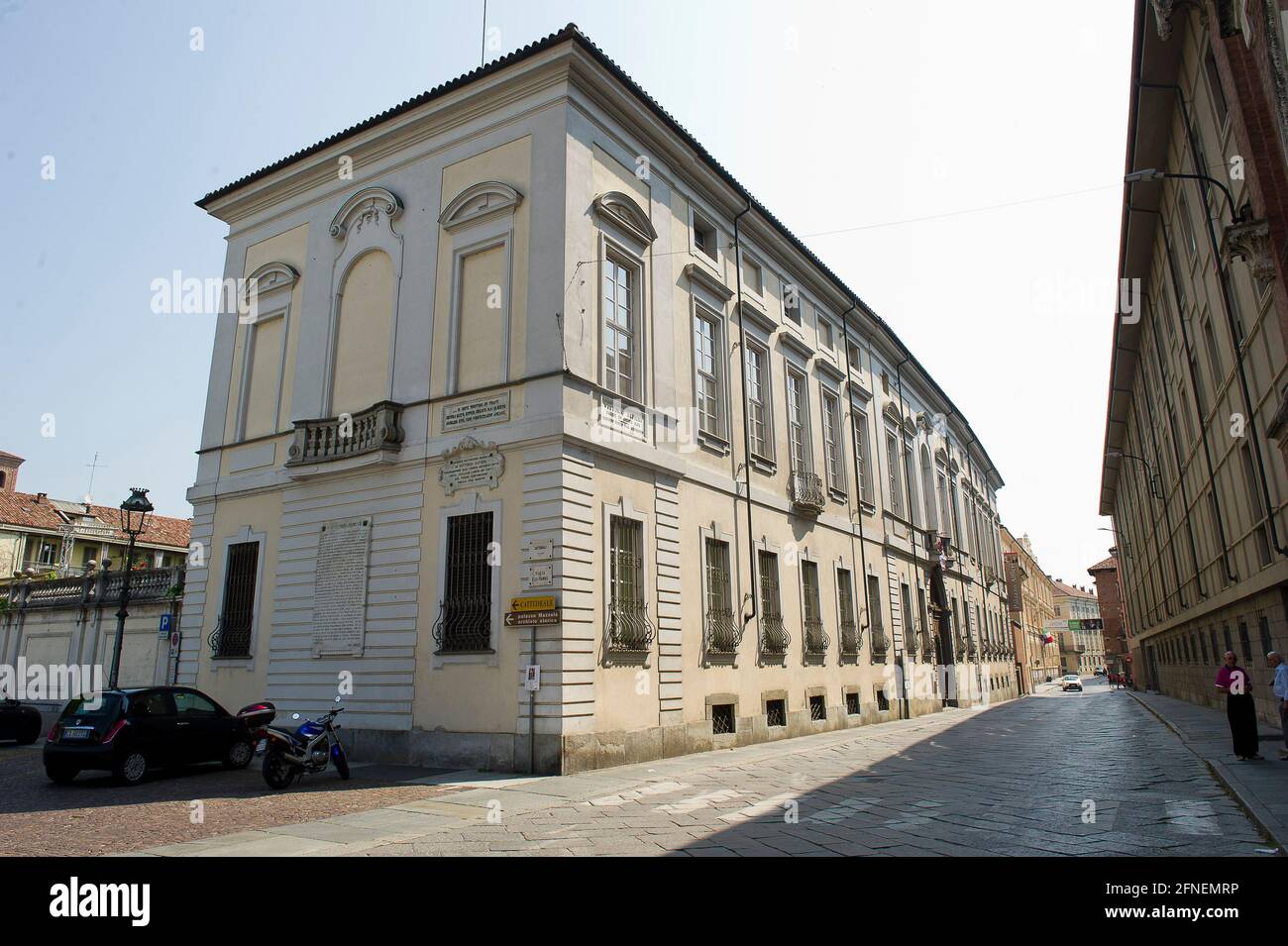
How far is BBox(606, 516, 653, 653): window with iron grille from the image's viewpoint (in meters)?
13.0

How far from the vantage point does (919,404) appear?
33.9 metres

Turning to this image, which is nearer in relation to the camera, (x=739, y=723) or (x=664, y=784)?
(x=664, y=784)

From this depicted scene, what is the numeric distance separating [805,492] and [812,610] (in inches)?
118

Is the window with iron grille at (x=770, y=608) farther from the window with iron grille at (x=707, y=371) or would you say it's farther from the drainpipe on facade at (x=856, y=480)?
the drainpipe on facade at (x=856, y=480)

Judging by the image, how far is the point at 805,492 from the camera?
66.2ft

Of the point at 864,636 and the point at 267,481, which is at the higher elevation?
the point at 267,481

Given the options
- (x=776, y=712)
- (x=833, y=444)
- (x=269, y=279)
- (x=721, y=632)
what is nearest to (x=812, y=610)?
(x=776, y=712)

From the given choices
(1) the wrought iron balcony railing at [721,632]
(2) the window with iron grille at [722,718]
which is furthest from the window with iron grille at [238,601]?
(2) the window with iron grille at [722,718]

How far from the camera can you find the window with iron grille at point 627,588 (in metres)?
13.0

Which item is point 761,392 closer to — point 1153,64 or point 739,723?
point 739,723

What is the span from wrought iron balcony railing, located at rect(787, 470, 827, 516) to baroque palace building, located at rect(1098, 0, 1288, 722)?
8.73 metres

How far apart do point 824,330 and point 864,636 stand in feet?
30.0

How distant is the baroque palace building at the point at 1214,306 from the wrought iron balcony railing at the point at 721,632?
932 centimetres
